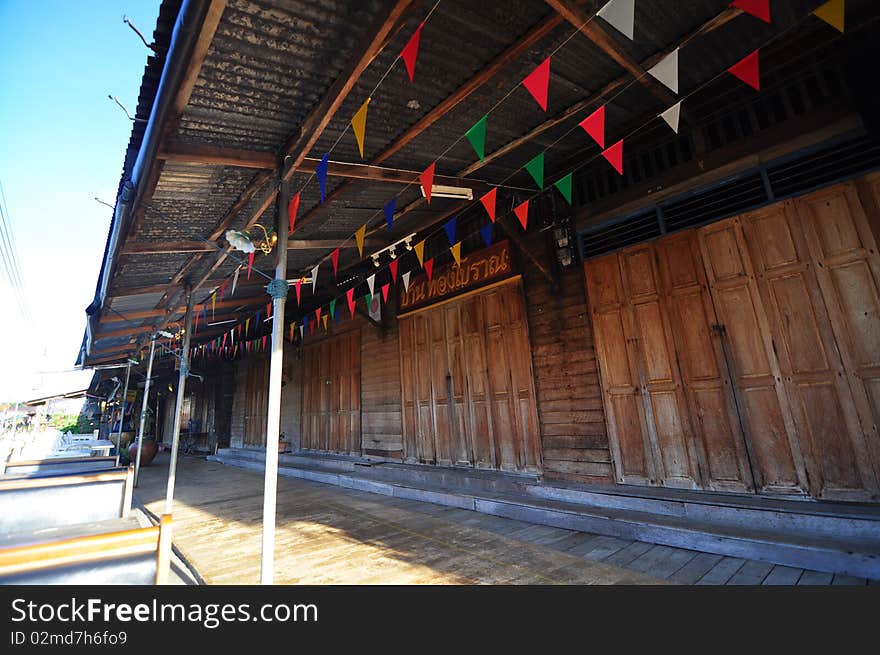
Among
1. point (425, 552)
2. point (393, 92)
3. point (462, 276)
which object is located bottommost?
point (425, 552)

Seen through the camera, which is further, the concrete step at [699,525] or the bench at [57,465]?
the bench at [57,465]

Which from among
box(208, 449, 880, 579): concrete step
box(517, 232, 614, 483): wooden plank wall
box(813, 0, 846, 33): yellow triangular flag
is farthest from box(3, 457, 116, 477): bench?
box(813, 0, 846, 33): yellow triangular flag

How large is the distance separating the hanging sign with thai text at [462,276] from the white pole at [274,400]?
3618mm

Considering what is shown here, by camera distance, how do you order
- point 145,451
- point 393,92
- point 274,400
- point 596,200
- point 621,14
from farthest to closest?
point 145,451 < point 596,200 < point 393,92 < point 274,400 < point 621,14

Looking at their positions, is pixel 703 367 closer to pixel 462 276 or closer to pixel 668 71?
pixel 668 71

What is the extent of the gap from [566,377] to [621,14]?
154 inches

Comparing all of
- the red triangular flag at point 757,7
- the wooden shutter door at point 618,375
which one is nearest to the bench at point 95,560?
the red triangular flag at point 757,7

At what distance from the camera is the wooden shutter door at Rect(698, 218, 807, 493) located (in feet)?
11.5

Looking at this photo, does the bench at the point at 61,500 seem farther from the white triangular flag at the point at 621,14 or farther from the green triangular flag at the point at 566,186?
the white triangular flag at the point at 621,14

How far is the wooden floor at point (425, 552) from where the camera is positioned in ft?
9.20

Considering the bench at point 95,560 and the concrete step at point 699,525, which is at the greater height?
the bench at point 95,560

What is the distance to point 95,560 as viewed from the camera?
5.67 ft

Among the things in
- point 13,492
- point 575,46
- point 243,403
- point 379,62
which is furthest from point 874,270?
point 243,403

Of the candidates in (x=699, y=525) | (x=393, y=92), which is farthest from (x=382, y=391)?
(x=393, y=92)
